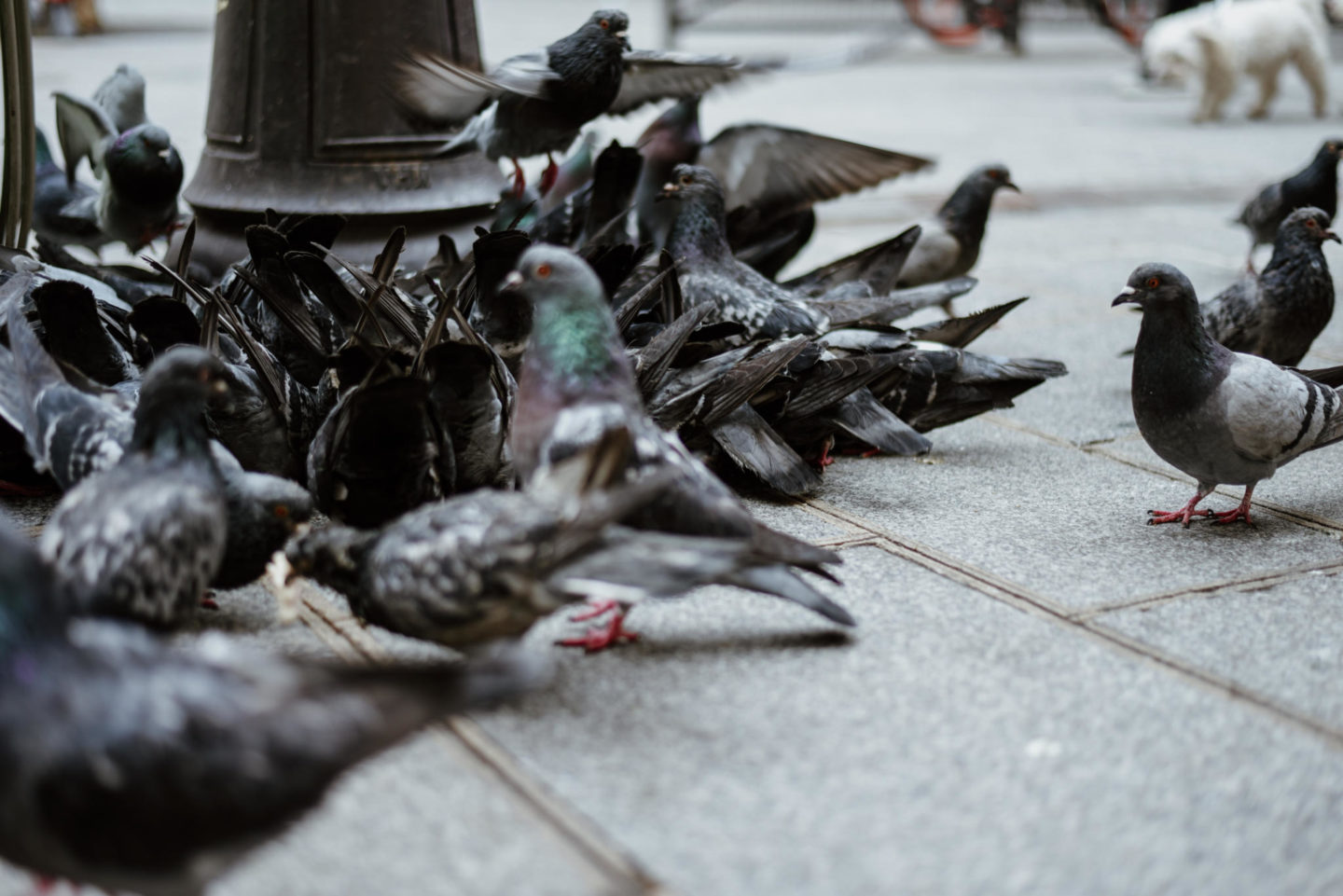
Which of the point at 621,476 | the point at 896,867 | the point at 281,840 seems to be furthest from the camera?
the point at 621,476

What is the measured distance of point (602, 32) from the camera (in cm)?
498

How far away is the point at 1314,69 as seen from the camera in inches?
590

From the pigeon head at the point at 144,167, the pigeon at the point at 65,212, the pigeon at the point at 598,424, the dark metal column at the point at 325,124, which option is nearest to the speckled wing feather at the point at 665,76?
the dark metal column at the point at 325,124

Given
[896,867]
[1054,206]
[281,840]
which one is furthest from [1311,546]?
[1054,206]

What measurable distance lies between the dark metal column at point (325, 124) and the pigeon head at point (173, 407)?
2110 millimetres

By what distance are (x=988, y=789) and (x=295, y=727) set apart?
4.04ft

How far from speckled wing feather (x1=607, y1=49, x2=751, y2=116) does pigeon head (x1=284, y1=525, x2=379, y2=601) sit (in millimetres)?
3230

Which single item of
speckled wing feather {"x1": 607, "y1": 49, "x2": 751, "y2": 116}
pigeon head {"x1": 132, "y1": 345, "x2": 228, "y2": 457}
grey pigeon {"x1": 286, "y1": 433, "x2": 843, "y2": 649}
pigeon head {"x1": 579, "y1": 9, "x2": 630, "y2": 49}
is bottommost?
grey pigeon {"x1": 286, "y1": 433, "x2": 843, "y2": 649}

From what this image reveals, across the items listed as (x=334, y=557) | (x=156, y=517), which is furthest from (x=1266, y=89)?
(x=156, y=517)

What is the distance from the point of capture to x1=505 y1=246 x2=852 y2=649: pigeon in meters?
2.76

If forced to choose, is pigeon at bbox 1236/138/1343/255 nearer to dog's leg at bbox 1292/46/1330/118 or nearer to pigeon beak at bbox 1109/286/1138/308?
pigeon beak at bbox 1109/286/1138/308

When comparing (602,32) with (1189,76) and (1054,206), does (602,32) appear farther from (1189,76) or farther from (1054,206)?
(1189,76)

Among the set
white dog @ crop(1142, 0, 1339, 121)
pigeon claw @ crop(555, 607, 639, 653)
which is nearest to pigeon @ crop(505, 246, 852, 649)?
pigeon claw @ crop(555, 607, 639, 653)

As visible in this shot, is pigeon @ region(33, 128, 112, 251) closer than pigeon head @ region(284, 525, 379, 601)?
No
